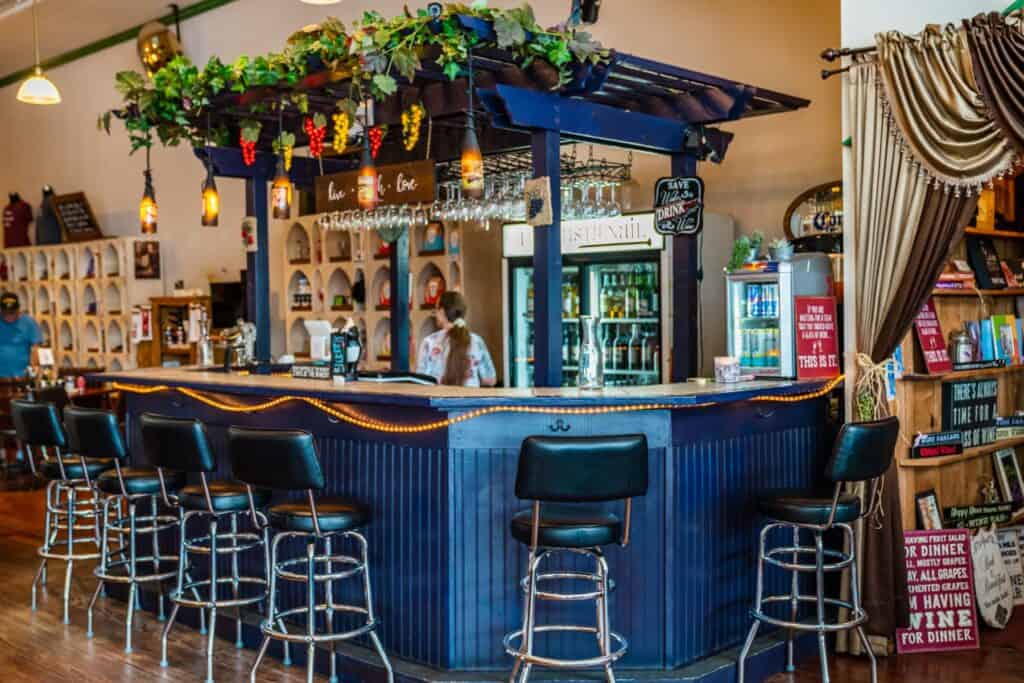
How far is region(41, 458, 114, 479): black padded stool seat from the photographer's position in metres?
5.56

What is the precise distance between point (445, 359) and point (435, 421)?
2.57 meters

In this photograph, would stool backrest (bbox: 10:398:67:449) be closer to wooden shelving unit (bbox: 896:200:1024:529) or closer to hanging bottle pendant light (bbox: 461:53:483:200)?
hanging bottle pendant light (bbox: 461:53:483:200)

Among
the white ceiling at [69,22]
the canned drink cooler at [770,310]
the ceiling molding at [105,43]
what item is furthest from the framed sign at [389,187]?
the white ceiling at [69,22]

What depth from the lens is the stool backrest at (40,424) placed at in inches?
215

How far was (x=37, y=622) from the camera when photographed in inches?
213

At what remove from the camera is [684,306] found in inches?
220

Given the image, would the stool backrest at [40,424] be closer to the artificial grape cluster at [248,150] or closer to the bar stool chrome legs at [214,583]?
the bar stool chrome legs at [214,583]

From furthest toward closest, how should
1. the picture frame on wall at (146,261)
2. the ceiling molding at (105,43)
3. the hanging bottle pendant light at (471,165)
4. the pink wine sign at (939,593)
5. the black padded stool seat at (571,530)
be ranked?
1. the picture frame on wall at (146,261)
2. the ceiling molding at (105,43)
3. the pink wine sign at (939,593)
4. the hanging bottle pendant light at (471,165)
5. the black padded stool seat at (571,530)

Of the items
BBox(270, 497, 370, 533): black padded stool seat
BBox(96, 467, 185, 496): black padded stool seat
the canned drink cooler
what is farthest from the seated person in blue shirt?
the canned drink cooler

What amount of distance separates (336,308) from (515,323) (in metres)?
1.98

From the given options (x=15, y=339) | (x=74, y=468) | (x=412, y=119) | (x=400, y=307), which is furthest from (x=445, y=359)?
(x=15, y=339)

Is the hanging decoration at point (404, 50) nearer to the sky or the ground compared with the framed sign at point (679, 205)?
nearer to the sky

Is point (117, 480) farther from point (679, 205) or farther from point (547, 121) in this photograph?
point (679, 205)

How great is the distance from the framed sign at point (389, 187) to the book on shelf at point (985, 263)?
9.14 feet
